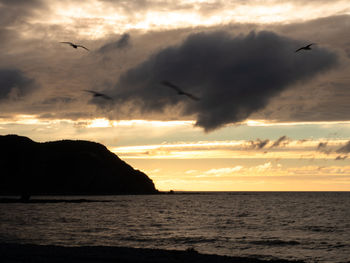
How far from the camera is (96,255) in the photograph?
33.3m

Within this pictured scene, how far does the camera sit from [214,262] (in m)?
31.9

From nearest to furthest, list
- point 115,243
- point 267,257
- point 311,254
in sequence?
point 267,257 → point 311,254 → point 115,243

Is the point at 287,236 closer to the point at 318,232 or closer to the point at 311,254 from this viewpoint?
the point at 318,232

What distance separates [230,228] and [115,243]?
25.3 metres

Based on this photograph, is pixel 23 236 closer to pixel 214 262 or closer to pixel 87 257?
pixel 87 257

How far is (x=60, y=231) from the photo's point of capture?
56344 millimetres

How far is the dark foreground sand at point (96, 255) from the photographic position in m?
30.7

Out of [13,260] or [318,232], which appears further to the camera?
[318,232]

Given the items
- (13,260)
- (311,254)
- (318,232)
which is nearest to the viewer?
(13,260)

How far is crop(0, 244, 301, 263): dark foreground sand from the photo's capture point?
3073cm

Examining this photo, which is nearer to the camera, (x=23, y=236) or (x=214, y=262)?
(x=214, y=262)

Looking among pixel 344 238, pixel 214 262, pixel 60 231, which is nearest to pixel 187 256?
pixel 214 262

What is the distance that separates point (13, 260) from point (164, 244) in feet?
66.8

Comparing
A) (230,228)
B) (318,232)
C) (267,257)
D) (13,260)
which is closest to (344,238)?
(318,232)
